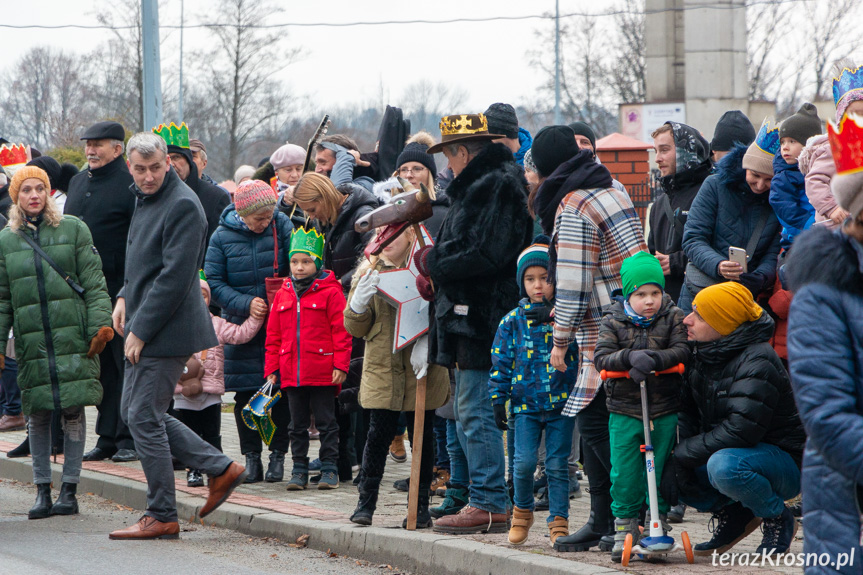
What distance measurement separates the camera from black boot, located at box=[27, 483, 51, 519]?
302 inches

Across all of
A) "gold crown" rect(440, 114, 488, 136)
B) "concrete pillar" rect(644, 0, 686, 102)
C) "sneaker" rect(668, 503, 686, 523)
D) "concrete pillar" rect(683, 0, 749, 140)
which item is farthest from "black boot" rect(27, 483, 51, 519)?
"concrete pillar" rect(644, 0, 686, 102)

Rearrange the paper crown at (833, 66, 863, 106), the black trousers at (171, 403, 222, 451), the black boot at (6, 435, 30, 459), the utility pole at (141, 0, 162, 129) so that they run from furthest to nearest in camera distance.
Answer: the utility pole at (141, 0, 162, 129) → the black boot at (6, 435, 30, 459) → the black trousers at (171, 403, 222, 451) → the paper crown at (833, 66, 863, 106)

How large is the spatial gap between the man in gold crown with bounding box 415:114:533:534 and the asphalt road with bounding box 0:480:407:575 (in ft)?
2.38

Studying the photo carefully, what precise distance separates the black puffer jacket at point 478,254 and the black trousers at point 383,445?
0.48 meters

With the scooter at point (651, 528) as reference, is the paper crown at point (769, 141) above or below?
above

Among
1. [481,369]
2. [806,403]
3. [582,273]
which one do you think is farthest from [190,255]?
[806,403]

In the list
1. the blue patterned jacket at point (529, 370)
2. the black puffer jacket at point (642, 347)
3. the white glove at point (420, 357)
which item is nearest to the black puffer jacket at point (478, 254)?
the white glove at point (420, 357)

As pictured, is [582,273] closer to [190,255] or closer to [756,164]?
[756,164]

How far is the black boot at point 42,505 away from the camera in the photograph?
7.66m

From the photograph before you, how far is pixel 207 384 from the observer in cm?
855

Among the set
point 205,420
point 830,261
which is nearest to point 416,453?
point 205,420

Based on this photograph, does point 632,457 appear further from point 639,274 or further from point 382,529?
point 382,529

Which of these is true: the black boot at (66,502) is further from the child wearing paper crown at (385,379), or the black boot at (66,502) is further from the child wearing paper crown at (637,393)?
the child wearing paper crown at (637,393)

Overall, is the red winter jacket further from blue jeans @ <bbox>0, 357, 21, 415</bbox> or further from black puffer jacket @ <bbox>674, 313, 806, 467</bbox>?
blue jeans @ <bbox>0, 357, 21, 415</bbox>
